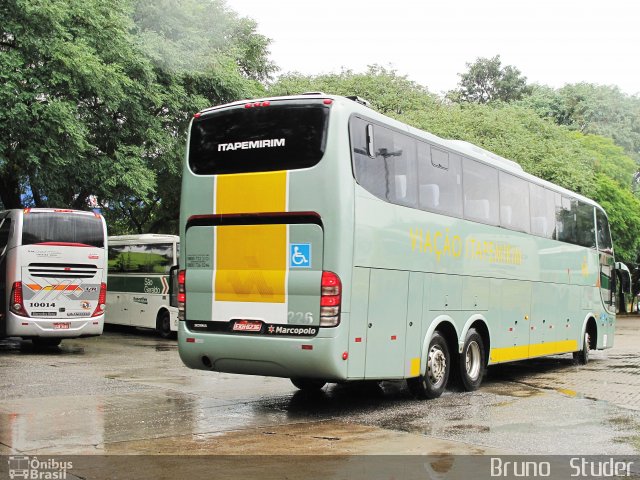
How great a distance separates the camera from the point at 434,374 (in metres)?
11.6

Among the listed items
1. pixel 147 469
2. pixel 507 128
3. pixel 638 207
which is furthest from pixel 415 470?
pixel 638 207

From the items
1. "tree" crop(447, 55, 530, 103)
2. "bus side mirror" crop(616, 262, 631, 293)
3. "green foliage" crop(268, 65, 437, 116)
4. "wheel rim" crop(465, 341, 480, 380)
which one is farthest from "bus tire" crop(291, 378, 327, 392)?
"tree" crop(447, 55, 530, 103)

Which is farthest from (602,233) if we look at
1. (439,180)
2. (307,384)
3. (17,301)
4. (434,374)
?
(17,301)

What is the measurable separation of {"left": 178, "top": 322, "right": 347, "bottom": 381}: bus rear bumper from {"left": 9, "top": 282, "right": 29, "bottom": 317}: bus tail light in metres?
8.38

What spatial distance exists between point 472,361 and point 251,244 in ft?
15.4

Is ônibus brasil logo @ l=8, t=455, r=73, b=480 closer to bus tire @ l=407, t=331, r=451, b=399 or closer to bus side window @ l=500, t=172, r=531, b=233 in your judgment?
bus tire @ l=407, t=331, r=451, b=399

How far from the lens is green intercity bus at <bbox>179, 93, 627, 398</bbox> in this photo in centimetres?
966

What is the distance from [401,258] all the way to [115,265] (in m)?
16.7

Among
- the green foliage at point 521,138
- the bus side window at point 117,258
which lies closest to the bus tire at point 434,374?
the bus side window at point 117,258

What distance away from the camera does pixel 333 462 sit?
739cm

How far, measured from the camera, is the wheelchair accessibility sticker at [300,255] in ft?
31.8

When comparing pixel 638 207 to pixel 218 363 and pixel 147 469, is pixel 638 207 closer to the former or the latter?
pixel 218 363

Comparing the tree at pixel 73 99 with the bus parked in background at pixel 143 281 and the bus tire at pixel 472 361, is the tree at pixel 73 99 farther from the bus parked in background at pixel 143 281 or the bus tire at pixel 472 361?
the bus tire at pixel 472 361

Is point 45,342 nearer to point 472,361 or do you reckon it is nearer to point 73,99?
point 73,99
